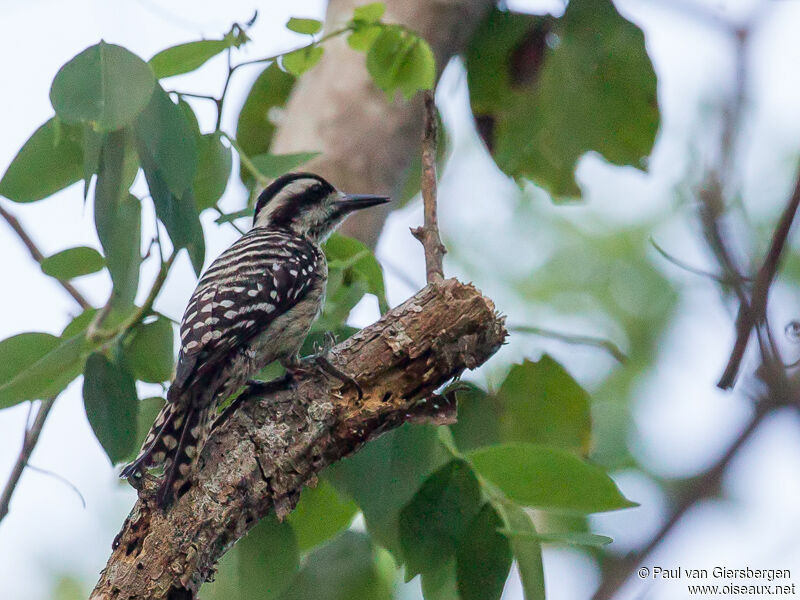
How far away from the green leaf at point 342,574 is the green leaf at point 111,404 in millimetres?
622

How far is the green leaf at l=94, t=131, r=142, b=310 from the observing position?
2.32 meters

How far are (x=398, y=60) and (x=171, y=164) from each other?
1.25 meters

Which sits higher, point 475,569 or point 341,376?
point 341,376

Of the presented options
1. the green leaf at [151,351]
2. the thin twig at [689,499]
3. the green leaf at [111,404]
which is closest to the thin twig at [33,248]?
the green leaf at [151,351]

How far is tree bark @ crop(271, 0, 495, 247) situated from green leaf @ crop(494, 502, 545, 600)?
1724mm

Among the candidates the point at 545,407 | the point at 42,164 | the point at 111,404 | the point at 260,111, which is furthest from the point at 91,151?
the point at 260,111

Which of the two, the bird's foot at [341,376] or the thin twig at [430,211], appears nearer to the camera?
the bird's foot at [341,376]

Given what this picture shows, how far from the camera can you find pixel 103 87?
2.23 meters

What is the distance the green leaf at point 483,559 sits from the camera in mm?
2406

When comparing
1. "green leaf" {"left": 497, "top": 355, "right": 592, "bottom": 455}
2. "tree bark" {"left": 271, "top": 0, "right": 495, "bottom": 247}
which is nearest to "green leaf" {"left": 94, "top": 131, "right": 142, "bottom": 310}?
"green leaf" {"left": 497, "top": 355, "right": 592, "bottom": 455}

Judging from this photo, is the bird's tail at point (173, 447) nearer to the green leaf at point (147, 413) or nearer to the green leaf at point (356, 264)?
the green leaf at point (147, 413)

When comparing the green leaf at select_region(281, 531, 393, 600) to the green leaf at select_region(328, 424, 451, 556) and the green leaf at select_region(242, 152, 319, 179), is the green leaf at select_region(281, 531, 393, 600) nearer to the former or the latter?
the green leaf at select_region(328, 424, 451, 556)

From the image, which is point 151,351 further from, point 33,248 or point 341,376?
point 33,248

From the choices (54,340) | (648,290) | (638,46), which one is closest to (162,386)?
(54,340)
